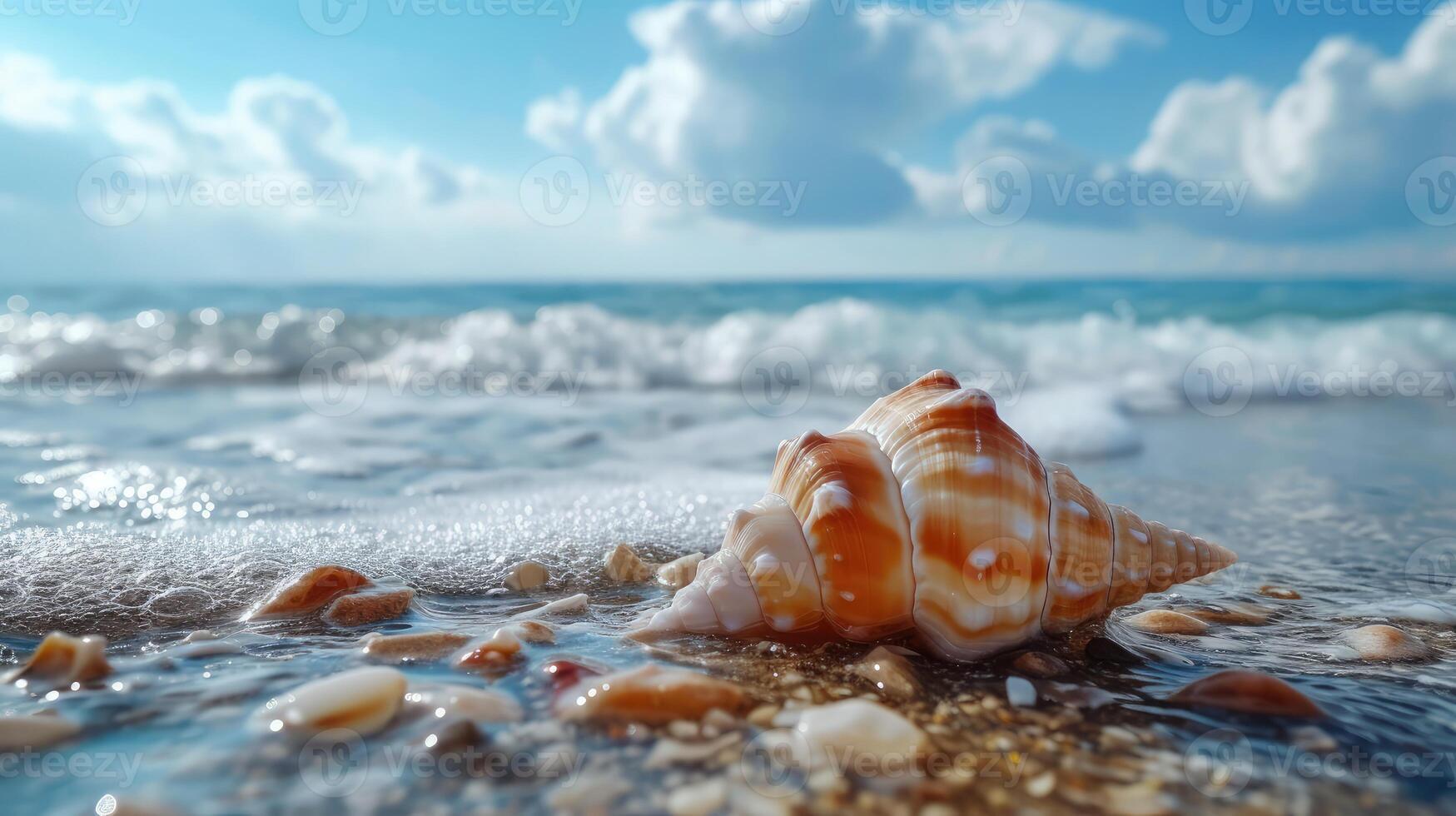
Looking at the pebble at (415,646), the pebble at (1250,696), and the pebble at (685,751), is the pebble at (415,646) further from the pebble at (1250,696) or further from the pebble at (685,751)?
the pebble at (1250,696)

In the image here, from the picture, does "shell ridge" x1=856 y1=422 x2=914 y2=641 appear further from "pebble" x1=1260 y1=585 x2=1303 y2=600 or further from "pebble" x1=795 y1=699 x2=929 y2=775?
"pebble" x1=1260 y1=585 x2=1303 y2=600

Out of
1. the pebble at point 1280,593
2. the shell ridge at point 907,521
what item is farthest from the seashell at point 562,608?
the pebble at point 1280,593

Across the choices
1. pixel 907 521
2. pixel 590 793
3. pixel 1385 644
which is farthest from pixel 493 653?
pixel 1385 644

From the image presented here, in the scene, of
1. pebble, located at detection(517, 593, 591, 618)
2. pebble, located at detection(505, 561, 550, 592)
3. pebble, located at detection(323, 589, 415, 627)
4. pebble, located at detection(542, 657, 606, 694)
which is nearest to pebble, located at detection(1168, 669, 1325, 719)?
pebble, located at detection(542, 657, 606, 694)

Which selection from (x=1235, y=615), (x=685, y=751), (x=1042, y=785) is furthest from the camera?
(x=1235, y=615)

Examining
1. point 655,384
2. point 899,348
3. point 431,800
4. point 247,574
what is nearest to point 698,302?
point 899,348

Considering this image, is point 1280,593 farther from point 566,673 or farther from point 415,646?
point 415,646

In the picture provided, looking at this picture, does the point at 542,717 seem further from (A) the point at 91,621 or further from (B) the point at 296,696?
(A) the point at 91,621

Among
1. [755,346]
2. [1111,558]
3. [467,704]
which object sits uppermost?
[755,346]
